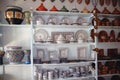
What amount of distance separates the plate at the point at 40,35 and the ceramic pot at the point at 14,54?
0.38 metres

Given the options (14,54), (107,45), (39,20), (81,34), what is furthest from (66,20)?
(14,54)

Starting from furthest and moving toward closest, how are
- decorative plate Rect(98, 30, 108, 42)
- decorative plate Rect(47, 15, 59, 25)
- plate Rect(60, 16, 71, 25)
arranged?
decorative plate Rect(98, 30, 108, 42)
plate Rect(60, 16, 71, 25)
decorative plate Rect(47, 15, 59, 25)

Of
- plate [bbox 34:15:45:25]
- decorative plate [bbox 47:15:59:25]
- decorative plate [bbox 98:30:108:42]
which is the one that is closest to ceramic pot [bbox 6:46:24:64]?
plate [bbox 34:15:45:25]

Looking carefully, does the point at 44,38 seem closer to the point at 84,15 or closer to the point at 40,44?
the point at 40,44

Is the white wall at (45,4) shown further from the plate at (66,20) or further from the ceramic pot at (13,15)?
the ceramic pot at (13,15)

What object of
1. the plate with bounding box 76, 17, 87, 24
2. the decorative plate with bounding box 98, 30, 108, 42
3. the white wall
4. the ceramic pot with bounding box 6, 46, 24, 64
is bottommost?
the ceramic pot with bounding box 6, 46, 24, 64

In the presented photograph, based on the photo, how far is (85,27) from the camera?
2.99m

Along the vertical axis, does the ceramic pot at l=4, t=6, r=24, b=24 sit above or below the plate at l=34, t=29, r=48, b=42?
above

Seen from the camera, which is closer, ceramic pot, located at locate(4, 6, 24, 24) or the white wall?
ceramic pot, located at locate(4, 6, 24, 24)

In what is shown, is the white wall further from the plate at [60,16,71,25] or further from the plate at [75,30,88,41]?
the plate at [75,30,88,41]

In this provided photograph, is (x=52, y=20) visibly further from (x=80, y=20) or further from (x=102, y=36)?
(x=102, y=36)

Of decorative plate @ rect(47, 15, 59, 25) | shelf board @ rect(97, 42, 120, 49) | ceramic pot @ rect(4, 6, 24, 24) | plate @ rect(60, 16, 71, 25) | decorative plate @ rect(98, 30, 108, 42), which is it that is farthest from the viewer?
shelf board @ rect(97, 42, 120, 49)

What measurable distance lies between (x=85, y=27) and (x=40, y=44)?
0.86m

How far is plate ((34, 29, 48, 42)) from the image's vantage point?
2.88 m
